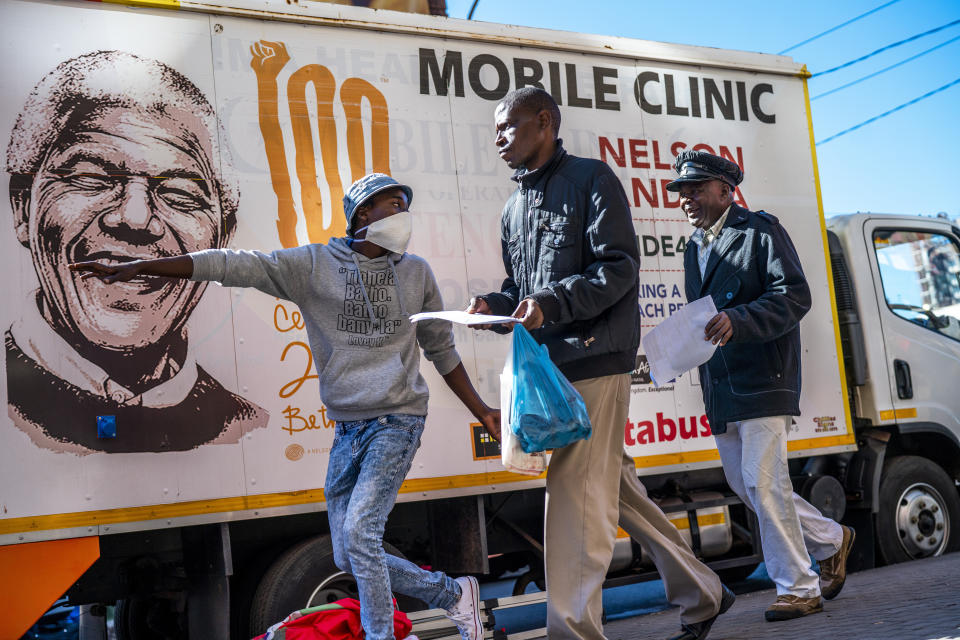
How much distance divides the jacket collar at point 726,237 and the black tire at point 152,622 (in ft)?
11.7

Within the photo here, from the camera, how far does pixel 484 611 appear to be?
4.69m

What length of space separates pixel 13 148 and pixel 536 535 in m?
3.50

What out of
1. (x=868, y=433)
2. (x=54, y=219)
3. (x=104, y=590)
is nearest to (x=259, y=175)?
A: (x=54, y=219)

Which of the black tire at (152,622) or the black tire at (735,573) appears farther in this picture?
the black tire at (735,573)

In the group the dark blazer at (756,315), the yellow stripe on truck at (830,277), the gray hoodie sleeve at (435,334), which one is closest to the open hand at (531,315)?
the gray hoodie sleeve at (435,334)

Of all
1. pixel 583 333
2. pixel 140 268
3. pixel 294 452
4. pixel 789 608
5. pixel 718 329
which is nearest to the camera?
pixel 140 268

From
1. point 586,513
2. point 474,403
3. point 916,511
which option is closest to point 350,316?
point 474,403

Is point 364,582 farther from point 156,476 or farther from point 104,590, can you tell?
point 104,590

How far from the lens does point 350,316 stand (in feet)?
12.9

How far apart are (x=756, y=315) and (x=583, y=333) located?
1265mm

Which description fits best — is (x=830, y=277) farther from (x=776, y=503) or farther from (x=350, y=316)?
(x=350, y=316)

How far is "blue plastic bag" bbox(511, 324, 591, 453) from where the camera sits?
3.43 meters

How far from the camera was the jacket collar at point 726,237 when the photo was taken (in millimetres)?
5059

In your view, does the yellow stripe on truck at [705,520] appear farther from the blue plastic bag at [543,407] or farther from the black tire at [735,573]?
the blue plastic bag at [543,407]
